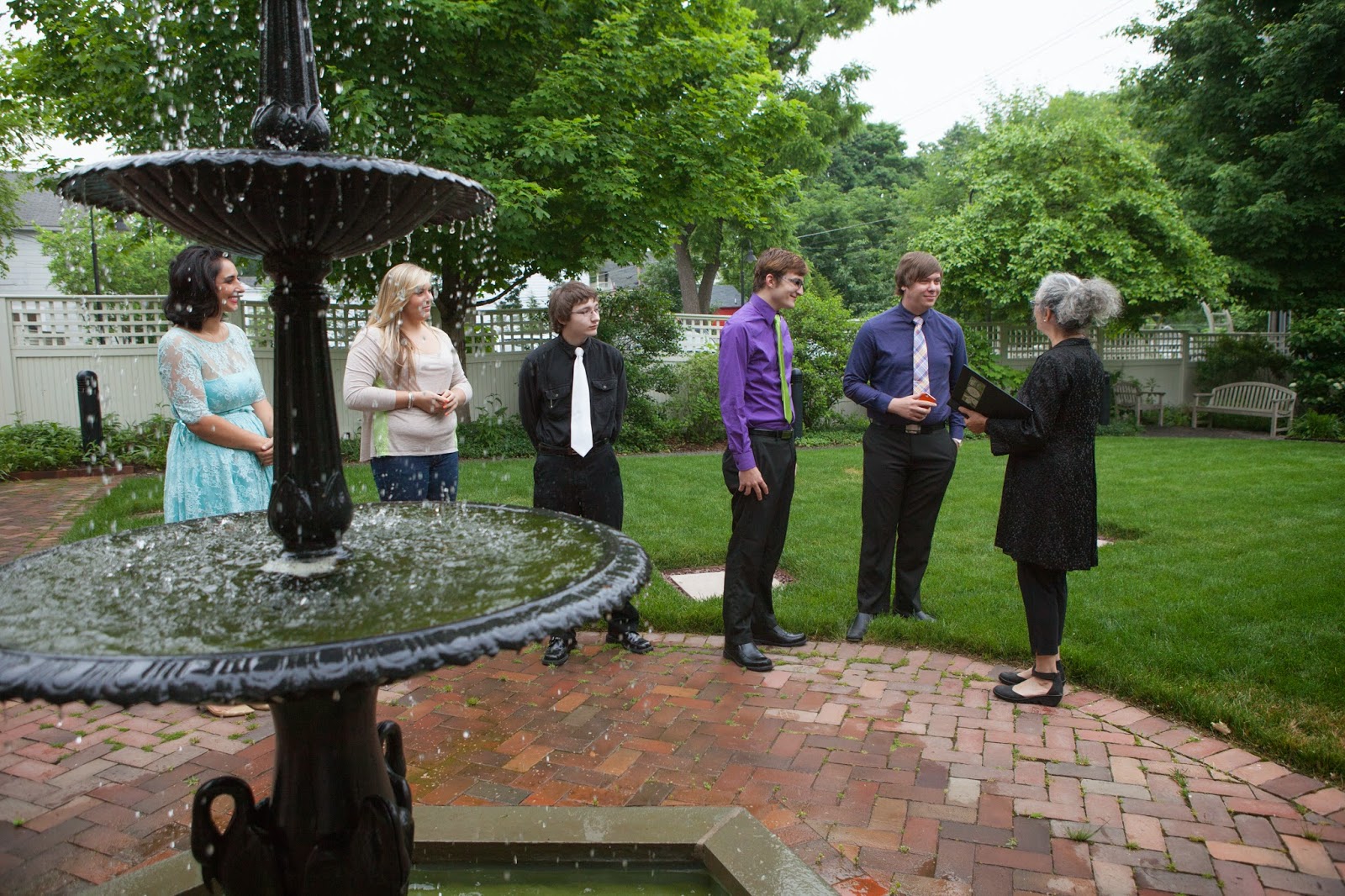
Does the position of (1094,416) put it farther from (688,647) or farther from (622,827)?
(622,827)

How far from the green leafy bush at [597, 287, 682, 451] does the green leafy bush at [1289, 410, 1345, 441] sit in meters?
9.44

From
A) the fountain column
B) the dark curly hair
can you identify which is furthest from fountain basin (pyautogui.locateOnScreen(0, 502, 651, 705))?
the dark curly hair

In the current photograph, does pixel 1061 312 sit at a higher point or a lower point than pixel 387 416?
higher

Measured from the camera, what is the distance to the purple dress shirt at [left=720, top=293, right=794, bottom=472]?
435cm

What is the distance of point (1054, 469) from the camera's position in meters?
3.86

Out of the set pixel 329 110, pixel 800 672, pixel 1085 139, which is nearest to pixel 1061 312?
pixel 800 672

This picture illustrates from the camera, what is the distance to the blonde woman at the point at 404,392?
4168 millimetres

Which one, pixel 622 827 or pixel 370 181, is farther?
pixel 622 827

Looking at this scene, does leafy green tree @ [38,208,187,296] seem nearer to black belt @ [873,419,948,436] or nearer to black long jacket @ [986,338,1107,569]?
black belt @ [873,419,948,436]

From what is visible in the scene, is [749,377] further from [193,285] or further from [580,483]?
[193,285]

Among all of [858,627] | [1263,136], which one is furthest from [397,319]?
[1263,136]

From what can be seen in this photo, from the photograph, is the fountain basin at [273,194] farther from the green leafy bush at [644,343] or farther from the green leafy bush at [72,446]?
the green leafy bush at [644,343]

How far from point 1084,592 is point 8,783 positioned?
527 centimetres

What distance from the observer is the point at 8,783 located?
3365 millimetres
